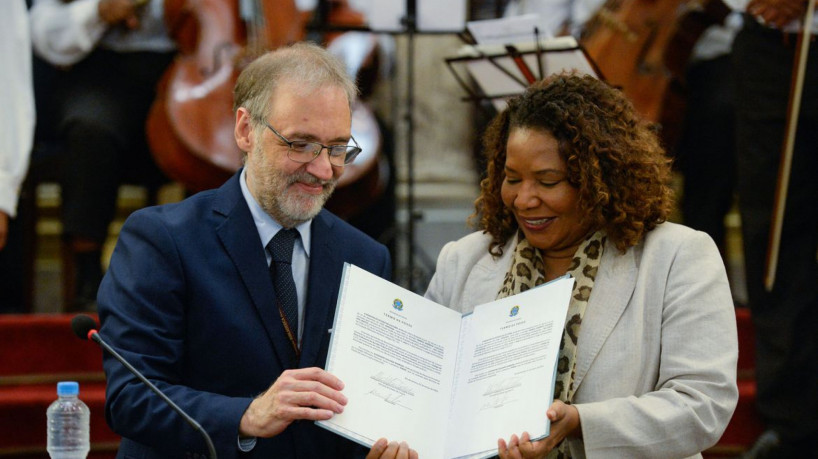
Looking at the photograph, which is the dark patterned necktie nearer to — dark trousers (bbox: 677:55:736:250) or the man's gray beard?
the man's gray beard

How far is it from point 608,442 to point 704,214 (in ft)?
9.11

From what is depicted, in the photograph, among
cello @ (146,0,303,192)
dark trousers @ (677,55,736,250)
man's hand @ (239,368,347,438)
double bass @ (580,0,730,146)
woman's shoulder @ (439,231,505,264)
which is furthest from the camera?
dark trousers @ (677,55,736,250)

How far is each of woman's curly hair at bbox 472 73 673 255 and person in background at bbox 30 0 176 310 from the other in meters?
2.45

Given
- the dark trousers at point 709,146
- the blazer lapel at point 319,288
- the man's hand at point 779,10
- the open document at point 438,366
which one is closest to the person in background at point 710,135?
the dark trousers at point 709,146

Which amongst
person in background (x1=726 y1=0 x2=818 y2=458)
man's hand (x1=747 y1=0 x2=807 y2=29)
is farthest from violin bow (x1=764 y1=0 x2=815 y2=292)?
person in background (x1=726 y1=0 x2=818 y2=458)

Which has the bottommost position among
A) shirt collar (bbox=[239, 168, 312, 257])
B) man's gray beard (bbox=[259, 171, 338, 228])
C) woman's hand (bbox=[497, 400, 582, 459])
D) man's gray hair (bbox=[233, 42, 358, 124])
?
woman's hand (bbox=[497, 400, 582, 459])

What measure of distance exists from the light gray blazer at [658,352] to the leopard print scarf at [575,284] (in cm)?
3

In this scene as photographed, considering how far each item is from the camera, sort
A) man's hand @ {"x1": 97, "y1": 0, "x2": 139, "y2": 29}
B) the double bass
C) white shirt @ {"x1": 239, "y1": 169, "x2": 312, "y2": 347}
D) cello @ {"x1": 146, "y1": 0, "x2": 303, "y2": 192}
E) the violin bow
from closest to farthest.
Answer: white shirt @ {"x1": 239, "y1": 169, "x2": 312, "y2": 347} → the violin bow → cello @ {"x1": 146, "y1": 0, "x2": 303, "y2": 192} → the double bass → man's hand @ {"x1": 97, "y1": 0, "x2": 139, "y2": 29}

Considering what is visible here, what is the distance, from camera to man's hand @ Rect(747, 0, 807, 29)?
12.1ft

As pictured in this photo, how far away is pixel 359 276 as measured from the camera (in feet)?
7.58

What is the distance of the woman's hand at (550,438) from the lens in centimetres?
A: 215

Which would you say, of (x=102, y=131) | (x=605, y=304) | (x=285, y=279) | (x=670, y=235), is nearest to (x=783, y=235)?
(x=670, y=235)

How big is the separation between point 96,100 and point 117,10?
0.39m

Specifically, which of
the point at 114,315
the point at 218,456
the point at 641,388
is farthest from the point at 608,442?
the point at 114,315
